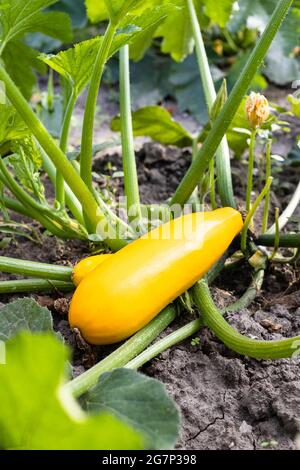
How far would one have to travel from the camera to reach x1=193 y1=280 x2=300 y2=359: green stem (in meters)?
1.26

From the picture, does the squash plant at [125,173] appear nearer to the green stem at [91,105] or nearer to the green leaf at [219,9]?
the green stem at [91,105]

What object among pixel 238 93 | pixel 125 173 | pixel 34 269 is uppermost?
pixel 238 93

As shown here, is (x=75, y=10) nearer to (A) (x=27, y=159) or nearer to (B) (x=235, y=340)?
(A) (x=27, y=159)

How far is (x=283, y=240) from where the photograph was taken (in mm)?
1666

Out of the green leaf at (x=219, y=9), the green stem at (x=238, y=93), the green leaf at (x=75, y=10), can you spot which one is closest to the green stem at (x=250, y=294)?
the green stem at (x=238, y=93)

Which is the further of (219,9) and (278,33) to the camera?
(278,33)

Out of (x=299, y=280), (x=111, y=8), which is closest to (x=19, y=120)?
(x=111, y=8)

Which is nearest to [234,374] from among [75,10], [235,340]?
[235,340]

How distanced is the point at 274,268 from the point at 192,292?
321 millimetres

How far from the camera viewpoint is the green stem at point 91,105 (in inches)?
53.9

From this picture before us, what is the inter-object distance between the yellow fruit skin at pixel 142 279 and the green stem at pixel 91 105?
0.22m

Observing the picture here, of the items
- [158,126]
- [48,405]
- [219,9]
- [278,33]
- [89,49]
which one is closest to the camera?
[48,405]

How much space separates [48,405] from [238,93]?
961 mm
